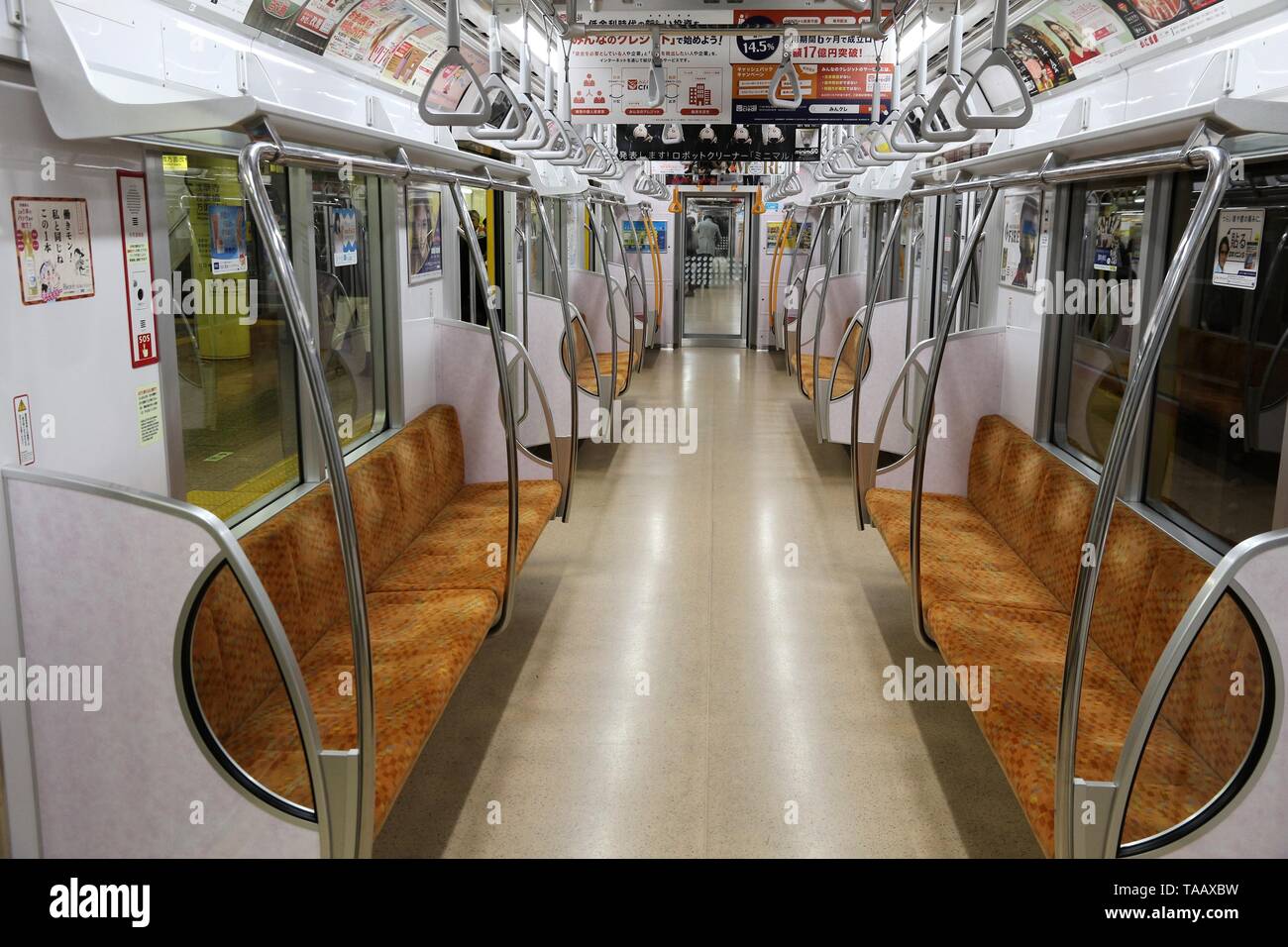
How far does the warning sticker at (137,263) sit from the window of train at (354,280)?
1558 millimetres

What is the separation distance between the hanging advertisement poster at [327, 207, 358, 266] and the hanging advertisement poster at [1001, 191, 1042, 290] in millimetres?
3050

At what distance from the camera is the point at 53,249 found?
235cm

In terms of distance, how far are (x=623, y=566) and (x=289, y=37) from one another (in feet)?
9.44

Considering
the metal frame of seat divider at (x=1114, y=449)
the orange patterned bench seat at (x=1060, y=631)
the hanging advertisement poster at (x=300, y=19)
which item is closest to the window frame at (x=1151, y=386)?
the orange patterned bench seat at (x=1060, y=631)

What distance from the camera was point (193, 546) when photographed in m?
2.14

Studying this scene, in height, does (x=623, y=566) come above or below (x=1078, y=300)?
below

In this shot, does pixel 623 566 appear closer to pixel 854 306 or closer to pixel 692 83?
pixel 692 83

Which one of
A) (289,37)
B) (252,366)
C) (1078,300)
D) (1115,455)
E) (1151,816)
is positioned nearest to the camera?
(1115,455)

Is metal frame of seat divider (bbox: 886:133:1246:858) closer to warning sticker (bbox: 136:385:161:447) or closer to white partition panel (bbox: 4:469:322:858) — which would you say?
white partition panel (bbox: 4:469:322:858)

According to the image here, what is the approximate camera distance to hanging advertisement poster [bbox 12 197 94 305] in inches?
88.7

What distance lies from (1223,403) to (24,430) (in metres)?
5.27

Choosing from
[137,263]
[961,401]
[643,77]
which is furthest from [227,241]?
[643,77]

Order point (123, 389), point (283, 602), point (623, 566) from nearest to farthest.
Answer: point (123, 389), point (283, 602), point (623, 566)

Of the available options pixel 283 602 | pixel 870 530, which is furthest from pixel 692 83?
pixel 283 602
